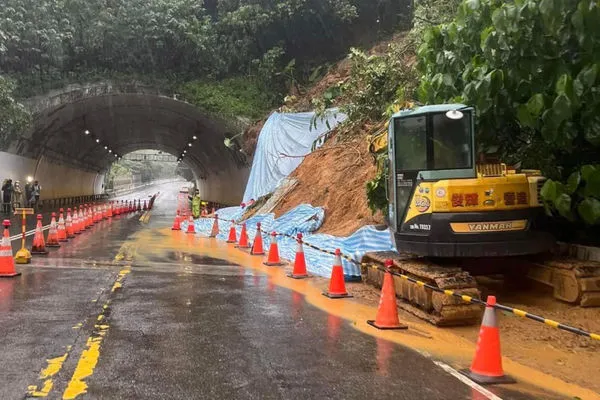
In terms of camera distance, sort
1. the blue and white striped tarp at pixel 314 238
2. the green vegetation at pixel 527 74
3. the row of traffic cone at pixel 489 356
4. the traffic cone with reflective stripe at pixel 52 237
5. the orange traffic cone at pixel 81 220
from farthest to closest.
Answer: the orange traffic cone at pixel 81 220, the traffic cone with reflective stripe at pixel 52 237, the blue and white striped tarp at pixel 314 238, the green vegetation at pixel 527 74, the row of traffic cone at pixel 489 356

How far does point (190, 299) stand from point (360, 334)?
307 centimetres

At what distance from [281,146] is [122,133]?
953 inches

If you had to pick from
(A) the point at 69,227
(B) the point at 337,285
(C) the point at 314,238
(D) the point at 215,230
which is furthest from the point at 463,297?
(A) the point at 69,227

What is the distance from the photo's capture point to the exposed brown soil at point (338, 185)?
15.9 meters

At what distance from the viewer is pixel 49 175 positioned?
4012cm

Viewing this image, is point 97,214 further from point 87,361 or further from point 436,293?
point 87,361

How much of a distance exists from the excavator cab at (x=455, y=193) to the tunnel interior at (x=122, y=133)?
2308 cm

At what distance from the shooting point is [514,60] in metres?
8.25

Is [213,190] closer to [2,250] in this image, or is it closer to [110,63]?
[110,63]

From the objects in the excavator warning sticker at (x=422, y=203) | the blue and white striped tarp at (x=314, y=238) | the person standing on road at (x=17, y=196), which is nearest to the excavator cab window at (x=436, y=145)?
the excavator warning sticker at (x=422, y=203)

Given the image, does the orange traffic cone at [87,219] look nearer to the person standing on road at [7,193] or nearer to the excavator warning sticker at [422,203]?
the person standing on road at [7,193]

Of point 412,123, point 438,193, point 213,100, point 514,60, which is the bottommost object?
point 438,193

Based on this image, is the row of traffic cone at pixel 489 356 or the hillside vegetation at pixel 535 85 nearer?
the row of traffic cone at pixel 489 356

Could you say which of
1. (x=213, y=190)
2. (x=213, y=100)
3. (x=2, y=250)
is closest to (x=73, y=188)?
(x=213, y=190)
